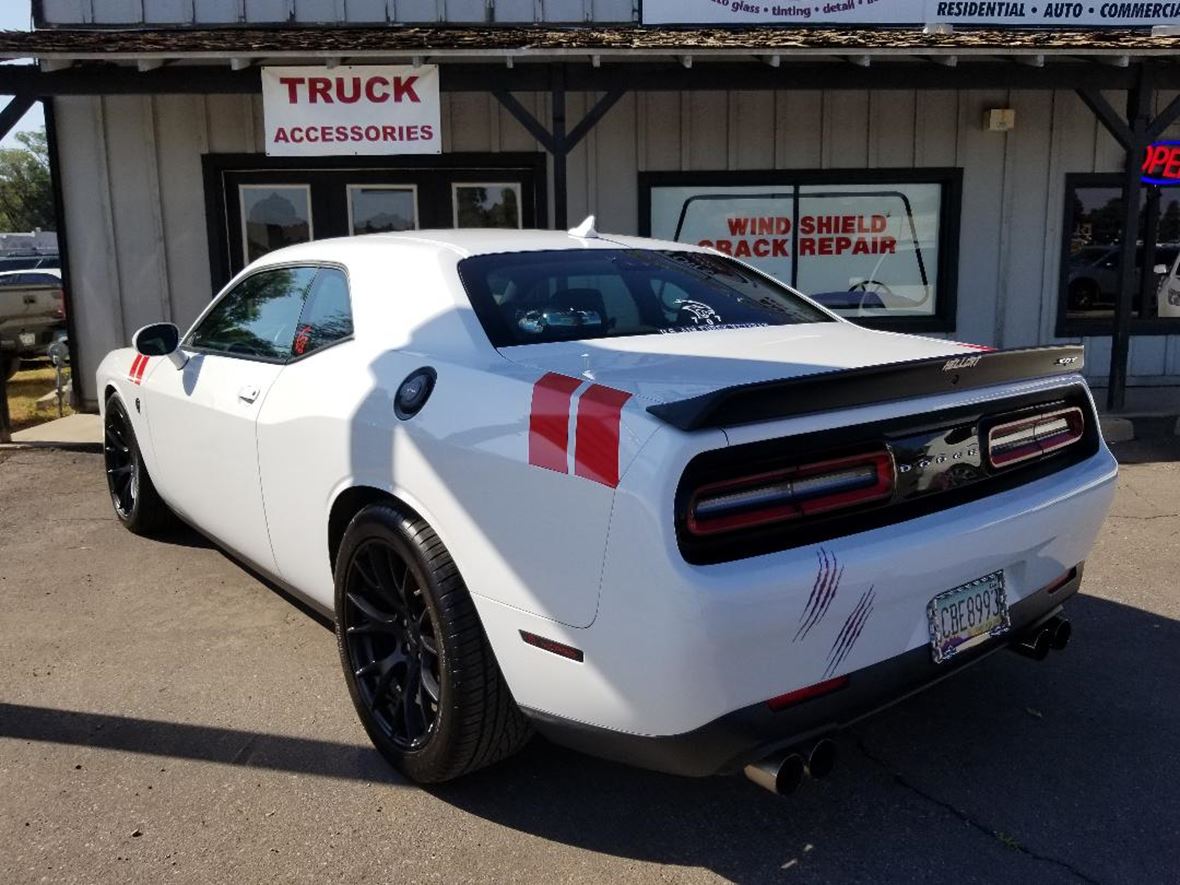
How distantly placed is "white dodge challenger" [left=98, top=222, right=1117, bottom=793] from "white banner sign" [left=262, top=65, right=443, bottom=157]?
438 centimetres

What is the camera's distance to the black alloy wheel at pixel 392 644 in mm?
2887

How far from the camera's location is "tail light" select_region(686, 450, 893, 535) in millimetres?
2283

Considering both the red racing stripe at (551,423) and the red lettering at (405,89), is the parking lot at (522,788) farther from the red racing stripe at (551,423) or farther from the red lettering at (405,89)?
the red lettering at (405,89)

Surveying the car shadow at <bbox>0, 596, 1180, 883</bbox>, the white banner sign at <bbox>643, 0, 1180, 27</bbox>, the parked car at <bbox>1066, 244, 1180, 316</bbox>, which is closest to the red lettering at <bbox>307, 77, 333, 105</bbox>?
the white banner sign at <bbox>643, 0, 1180, 27</bbox>

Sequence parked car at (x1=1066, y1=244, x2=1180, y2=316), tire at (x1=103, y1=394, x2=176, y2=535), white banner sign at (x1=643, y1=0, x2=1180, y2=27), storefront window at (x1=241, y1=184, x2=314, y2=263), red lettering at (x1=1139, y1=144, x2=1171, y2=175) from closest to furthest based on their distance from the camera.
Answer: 1. tire at (x1=103, y1=394, x2=176, y2=535)
2. white banner sign at (x1=643, y1=0, x2=1180, y2=27)
3. storefront window at (x1=241, y1=184, x2=314, y2=263)
4. red lettering at (x1=1139, y1=144, x2=1171, y2=175)
5. parked car at (x1=1066, y1=244, x2=1180, y2=316)

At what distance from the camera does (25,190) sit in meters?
63.4

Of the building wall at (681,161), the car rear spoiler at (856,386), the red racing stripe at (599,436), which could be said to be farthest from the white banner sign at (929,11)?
the red racing stripe at (599,436)

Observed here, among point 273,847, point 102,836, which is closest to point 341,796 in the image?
point 273,847

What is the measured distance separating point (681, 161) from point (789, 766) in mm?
8027

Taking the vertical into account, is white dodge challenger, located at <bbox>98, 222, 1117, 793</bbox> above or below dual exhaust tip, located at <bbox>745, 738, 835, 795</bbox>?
above

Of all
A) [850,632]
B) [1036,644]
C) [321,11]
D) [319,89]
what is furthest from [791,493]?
[321,11]

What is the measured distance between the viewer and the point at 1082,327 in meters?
10.3

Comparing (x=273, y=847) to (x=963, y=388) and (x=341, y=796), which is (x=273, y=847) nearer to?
(x=341, y=796)

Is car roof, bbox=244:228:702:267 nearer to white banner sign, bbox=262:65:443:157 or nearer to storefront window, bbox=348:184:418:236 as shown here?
white banner sign, bbox=262:65:443:157
